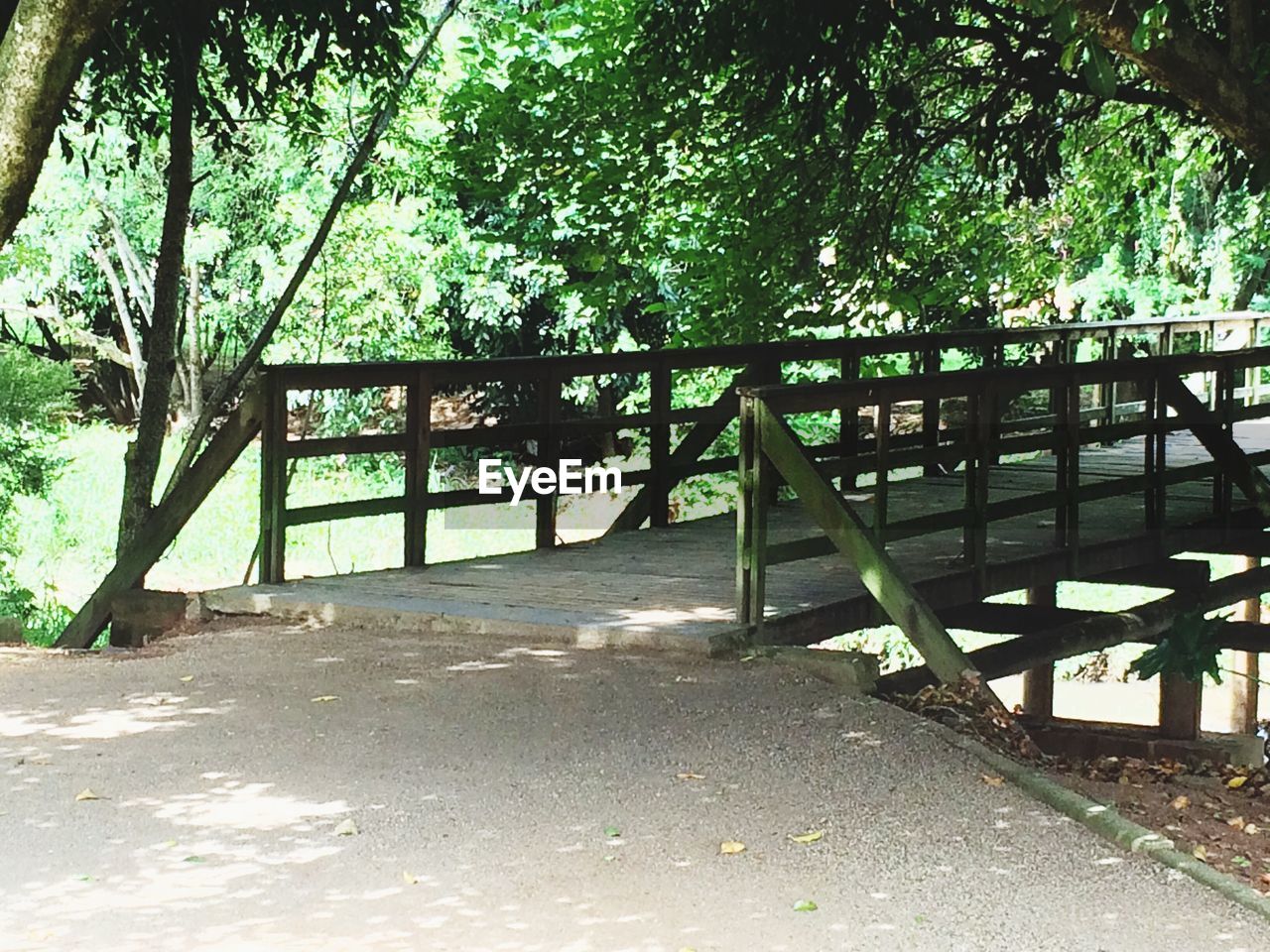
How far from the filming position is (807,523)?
1194 cm

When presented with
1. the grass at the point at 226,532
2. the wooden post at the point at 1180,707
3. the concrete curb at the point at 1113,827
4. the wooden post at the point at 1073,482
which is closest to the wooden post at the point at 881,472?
the wooden post at the point at 1073,482

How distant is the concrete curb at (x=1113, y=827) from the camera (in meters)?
5.23

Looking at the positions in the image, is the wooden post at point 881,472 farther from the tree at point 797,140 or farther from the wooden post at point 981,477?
the tree at point 797,140

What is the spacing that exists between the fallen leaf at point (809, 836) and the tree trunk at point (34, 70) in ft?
11.3

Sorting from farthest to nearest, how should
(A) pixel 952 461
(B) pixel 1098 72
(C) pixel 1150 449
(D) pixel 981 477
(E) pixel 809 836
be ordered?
(C) pixel 1150 449
(A) pixel 952 461
(D) pixel 981 477
(B) pixel 1098 72
(E) pixel 809 836

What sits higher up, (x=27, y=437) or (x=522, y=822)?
(x=27, y=437)

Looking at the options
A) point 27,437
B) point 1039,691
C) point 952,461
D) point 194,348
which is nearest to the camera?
point 952,461

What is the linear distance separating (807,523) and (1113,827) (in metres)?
6.21

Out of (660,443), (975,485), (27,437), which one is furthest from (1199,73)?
(27,437)

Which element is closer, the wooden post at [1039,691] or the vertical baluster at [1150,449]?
the vertical baluster at [1150,449]

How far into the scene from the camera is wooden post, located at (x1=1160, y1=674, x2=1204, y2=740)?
11.6m

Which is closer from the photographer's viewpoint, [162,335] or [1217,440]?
[1217,440]

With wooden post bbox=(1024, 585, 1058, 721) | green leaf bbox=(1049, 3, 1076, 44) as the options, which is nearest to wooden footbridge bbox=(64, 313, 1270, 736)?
wooden post bbox=(1024, 585, 1058, 721)

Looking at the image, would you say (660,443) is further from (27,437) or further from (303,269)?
(27,437)
